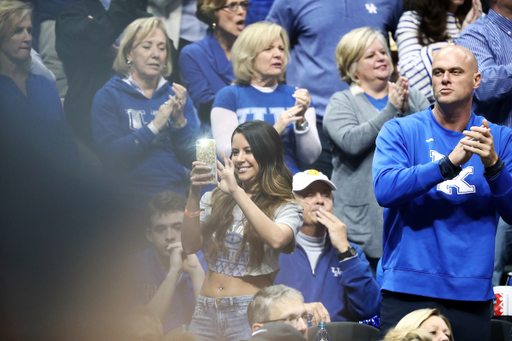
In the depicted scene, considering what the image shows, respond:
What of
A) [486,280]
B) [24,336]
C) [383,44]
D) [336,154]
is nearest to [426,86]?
[383,44]

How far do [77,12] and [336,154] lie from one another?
159 centimetres

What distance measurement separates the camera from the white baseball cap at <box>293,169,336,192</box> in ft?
10.2

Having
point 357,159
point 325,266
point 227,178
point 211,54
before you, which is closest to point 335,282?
point 325,266

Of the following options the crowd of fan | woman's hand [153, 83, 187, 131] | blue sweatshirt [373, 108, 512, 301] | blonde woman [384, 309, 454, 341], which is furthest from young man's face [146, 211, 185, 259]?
blonde woman [384, 309, 454, 341]

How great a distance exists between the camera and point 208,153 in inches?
119

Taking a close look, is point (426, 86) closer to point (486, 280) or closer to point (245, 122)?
point (245, 122)

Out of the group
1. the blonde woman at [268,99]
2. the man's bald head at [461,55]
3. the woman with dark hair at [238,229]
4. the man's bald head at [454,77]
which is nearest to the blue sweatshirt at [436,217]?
the man's bald head at [454,77]

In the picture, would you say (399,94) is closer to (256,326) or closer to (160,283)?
(256,326)

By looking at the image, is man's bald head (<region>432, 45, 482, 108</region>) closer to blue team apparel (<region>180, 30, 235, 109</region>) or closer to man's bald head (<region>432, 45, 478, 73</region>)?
man's bald head (<region>432, 45, 478, 73</region>)

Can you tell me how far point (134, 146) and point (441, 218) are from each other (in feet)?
5.07

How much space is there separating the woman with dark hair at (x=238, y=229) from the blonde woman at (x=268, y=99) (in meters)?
0.16

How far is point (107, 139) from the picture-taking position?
3023 mm

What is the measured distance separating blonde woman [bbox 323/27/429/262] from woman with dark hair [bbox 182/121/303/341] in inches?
15.8

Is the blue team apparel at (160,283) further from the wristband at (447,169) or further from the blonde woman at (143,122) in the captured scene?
the wristband at (447,169)
